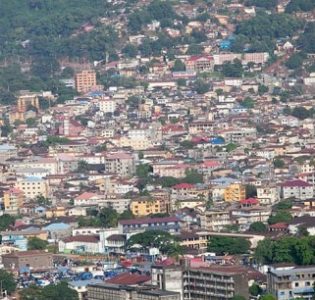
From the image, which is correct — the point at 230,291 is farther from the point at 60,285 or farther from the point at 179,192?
the point at 179,192

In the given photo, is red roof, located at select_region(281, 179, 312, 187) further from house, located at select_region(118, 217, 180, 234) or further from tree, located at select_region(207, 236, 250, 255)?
tree, located at select_region(207, 236, 250, 255)

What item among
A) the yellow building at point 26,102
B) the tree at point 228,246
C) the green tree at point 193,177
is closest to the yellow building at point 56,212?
the green tree at point 193,177

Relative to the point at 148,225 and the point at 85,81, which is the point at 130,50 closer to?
the point at 85,81

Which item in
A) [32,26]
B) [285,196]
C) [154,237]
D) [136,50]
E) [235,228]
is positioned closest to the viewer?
[154,237]

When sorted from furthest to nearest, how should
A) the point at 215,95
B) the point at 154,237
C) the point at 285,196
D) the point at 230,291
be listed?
the point at 215,95 < the point at 285,196 < the point at 154,237 < the point at 230,291

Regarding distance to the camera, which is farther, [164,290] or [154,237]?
[154,237]

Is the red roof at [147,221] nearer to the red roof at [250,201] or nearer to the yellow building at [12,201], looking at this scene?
the red roof at [250,201]

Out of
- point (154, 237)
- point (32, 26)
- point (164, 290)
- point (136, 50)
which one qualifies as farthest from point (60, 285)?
point (32, 26)
